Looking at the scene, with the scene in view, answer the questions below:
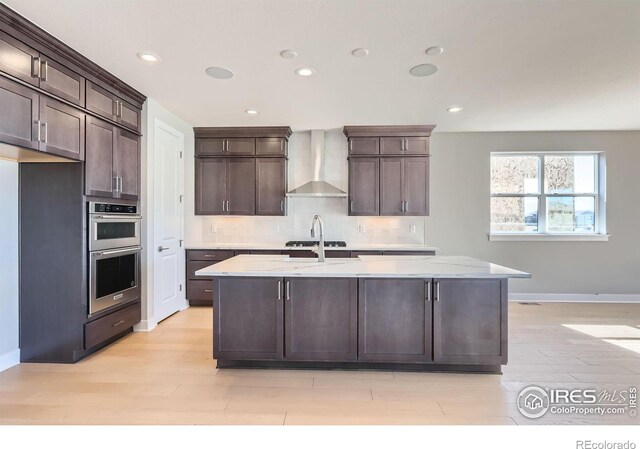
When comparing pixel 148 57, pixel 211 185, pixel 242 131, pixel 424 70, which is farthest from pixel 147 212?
pixel 424 70

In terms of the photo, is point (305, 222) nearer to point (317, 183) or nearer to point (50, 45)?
point (317, 183)

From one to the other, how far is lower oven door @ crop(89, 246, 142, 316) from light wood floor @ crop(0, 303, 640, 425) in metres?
0.46

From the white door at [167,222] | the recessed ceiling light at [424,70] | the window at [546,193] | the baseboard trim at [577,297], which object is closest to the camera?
the recessed ceiling light at [424,70]

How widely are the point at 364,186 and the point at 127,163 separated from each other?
295cm

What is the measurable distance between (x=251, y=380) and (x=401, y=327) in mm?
1205

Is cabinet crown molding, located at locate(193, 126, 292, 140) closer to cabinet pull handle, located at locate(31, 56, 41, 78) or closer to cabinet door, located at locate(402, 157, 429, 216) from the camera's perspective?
cabinet door, located at locate(402, 157, 429, 216)

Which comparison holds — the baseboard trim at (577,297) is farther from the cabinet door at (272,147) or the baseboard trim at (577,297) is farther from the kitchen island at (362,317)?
the cabinet door at (272,147)

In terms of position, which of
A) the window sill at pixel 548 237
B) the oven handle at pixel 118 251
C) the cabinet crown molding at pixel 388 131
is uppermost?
the cabinet crown molding at pixel 388 131

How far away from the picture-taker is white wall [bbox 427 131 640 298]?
5.00 meters

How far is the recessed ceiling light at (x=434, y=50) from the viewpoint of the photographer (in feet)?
8.39

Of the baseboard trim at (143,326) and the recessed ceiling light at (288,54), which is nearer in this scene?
the recessed ceiling light at (288,54)

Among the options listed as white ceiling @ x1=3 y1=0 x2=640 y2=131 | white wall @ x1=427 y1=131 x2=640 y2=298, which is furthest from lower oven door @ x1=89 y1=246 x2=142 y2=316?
white wall @ x1=427 y1=131 x2=640 y2=298

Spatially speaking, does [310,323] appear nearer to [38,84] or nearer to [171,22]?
[171,22]

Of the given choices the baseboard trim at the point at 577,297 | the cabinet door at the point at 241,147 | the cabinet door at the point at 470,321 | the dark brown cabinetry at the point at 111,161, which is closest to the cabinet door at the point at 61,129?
the dark brown cabinetry at the point at 111,161
